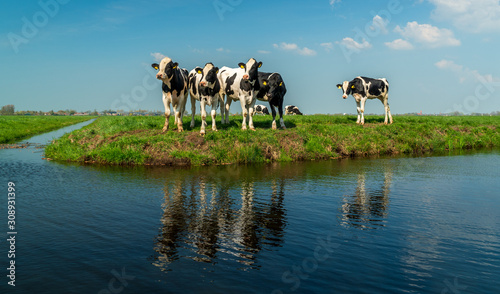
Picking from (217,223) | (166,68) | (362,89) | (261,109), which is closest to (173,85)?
(166,68)

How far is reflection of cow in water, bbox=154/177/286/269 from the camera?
743 cm

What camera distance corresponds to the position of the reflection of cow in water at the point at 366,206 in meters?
9.52

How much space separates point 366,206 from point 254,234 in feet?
13.9

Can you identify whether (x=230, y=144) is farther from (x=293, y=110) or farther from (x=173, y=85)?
(x=293, y=110)

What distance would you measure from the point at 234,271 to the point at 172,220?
350cm

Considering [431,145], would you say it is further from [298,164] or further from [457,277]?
[457,277]

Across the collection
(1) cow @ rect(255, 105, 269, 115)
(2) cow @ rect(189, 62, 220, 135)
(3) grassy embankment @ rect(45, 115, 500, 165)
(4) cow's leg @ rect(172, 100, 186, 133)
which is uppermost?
(1) cow @ rect(255, 105, 269, 115)

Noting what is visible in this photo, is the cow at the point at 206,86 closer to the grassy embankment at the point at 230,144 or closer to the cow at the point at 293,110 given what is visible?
the grassy embankment at the point at 230,144

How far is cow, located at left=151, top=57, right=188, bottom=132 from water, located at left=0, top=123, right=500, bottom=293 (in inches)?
294

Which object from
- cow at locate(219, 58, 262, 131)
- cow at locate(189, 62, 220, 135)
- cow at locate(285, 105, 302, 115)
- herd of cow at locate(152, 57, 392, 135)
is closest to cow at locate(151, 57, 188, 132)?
herd of cow at locate(152, 57, 392, 135)

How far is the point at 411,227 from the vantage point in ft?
29.9

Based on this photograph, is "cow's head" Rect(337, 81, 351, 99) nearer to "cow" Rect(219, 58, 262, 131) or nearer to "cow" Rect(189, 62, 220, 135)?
"cow" Rect(219, 58, 262, 131)

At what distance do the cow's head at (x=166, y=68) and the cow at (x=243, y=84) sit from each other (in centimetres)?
375

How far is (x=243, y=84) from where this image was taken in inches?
910
